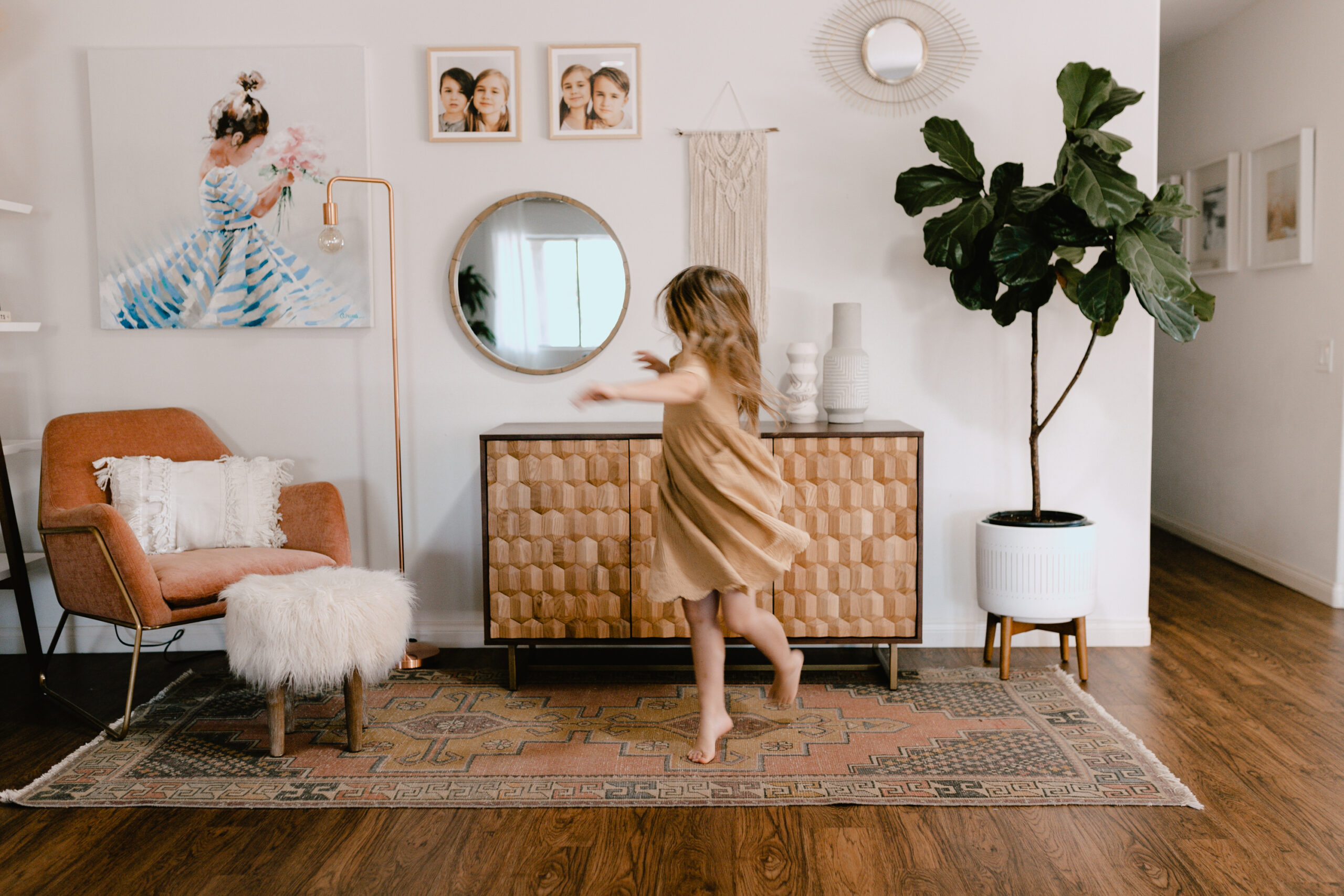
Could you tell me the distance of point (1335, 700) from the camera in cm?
286

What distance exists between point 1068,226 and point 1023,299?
26cm

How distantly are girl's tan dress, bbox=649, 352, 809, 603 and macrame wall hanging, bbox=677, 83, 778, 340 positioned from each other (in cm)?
111

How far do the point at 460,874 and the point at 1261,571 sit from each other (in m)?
4.03

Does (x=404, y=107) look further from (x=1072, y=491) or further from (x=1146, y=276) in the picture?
(x=1072, y=491)

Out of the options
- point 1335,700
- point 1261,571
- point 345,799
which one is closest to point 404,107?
point 345,799

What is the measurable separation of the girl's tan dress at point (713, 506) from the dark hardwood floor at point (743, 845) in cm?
56

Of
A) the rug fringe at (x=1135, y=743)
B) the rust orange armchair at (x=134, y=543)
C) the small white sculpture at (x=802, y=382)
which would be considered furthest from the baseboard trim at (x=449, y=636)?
the small white sculpture at (x=802, y=382)

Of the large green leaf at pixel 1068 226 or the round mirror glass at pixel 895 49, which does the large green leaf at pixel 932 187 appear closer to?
the large green leaf at pixel 1068 226

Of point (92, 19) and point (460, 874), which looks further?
point (92, 19)

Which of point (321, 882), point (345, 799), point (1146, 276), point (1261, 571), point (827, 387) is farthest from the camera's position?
point (1261, 571)

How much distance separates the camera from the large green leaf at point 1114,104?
285 cm

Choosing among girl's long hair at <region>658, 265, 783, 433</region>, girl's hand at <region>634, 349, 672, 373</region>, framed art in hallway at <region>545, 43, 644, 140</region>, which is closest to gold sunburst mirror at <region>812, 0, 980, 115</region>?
framed art in hallway at <region>545, 43, 644, 140</region>

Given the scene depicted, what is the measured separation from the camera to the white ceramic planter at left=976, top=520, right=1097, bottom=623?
9.98 ft

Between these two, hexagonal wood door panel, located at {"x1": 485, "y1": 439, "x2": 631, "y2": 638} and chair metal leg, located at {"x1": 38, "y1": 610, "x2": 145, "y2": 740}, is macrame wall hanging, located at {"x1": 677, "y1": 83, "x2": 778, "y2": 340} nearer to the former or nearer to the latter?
hexagonal wood door panel, located at {"x1": 485, "y1": 439, "x2": 631, "y2": 638}
